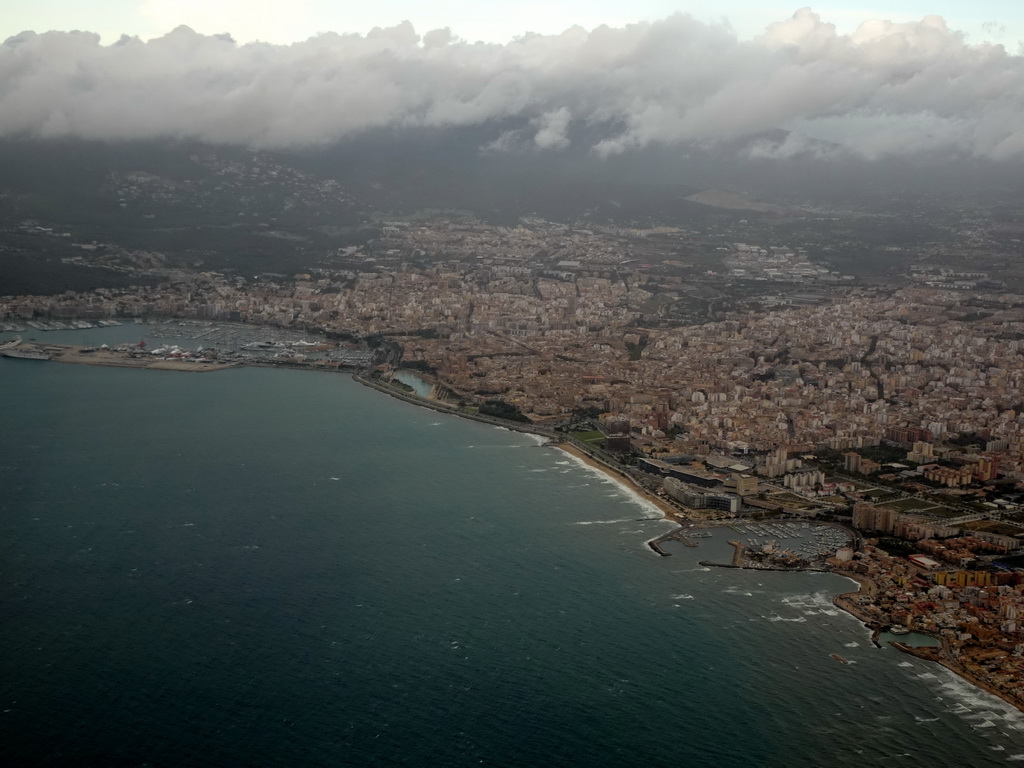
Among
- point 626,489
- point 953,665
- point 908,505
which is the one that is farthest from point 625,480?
point 953,665

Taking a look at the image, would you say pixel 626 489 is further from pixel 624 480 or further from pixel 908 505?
pixel 908 505

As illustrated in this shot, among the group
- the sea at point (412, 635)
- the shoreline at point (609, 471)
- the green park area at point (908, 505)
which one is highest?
the green park area at point (908, 505)

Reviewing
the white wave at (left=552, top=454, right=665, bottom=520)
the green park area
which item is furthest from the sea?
the green park area

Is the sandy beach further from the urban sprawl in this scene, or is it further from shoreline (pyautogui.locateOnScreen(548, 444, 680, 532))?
the urban sprawl

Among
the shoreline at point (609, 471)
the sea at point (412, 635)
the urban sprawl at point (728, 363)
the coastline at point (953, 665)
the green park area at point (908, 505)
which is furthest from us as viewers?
the green park area at point (908, 505)

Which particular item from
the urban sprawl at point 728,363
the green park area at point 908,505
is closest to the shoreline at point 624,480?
the urban sprawl at point 728,363

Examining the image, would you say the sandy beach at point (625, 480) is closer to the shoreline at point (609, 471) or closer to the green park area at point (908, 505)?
the shoreline at point (609, 471)

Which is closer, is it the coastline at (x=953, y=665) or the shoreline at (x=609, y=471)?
the coastline at (x=953, y=665)

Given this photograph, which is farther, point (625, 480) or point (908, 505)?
point (625, 480)
